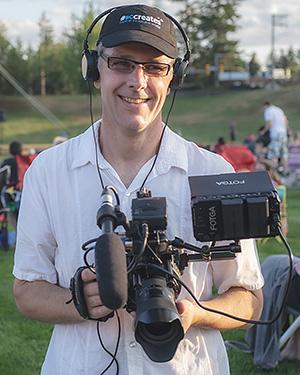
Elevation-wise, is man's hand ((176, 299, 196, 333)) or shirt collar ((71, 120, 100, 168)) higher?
shirt collar ((71, 120, 100, 168))

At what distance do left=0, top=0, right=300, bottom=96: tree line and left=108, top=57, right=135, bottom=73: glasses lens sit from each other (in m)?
51.7

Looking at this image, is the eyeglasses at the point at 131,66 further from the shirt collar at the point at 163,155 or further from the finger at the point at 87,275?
the finger at the point at 87,275

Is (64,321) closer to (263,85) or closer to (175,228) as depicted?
(175,228)

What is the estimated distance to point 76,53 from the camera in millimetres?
53781

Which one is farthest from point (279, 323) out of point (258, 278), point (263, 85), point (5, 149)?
point (263, 85)

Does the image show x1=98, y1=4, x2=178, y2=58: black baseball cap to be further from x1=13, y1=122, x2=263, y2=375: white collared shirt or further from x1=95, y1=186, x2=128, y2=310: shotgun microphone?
x1=95, y1=186, x2=128, y2=310: shotgun microphone

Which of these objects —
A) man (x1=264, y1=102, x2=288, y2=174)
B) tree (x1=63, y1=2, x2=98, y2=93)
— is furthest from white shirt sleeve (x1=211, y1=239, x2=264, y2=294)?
tree (x1=63, y1=2, x2=98, y2=93)

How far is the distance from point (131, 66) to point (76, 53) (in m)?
53.1

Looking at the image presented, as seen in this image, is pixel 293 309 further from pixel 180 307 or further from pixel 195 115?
pixel 195 115

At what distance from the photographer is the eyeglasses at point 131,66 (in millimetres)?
1931

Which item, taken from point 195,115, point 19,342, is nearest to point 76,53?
point 195,115

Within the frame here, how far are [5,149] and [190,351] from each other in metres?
32.6

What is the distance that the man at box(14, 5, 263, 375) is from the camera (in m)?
1.93

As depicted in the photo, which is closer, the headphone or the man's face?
the man's face
